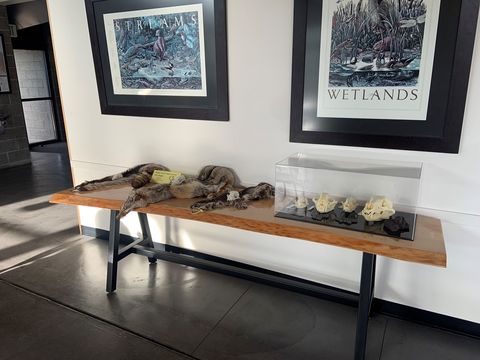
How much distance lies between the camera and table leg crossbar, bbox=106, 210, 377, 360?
1673 millimetres

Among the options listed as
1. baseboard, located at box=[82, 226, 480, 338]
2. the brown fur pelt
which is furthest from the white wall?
the brown fur pelt

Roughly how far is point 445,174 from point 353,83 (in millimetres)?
672

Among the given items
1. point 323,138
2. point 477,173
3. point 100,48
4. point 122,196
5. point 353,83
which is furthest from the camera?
point 100,48

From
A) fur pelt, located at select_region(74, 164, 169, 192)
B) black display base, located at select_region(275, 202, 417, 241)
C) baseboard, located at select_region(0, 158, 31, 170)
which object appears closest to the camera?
black display base, located at select_region(275, 202, 417, 241)

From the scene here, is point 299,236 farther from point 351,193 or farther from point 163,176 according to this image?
point 163,176

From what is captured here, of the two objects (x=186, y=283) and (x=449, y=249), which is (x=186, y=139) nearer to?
(x=186, y=283)

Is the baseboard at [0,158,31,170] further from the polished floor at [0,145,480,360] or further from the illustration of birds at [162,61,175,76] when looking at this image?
the illustration of birds at [162,61,175,76]

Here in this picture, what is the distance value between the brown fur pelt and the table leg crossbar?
449mm

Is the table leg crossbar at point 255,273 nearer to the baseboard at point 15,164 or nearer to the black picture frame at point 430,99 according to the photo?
the black picture frame at point 430,99

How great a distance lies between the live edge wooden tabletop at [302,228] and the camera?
147cm

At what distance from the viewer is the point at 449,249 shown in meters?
1.94

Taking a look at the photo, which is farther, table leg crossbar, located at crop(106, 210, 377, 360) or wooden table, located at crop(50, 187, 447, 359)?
table leg crossbar, located at crop(106, 210, 377, 360)

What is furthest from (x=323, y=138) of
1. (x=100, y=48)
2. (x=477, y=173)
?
(x=100, y=48)

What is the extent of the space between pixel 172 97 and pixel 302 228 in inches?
53.9
